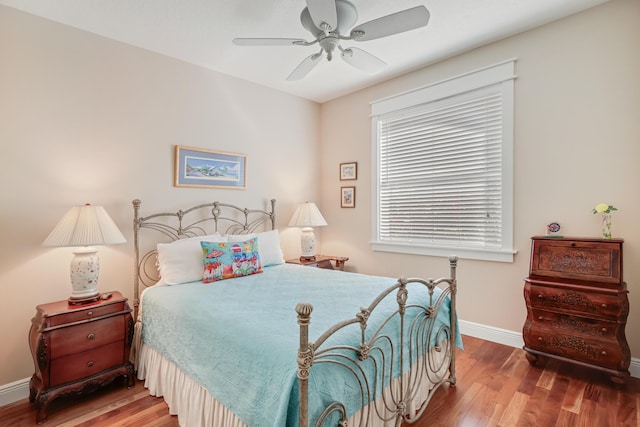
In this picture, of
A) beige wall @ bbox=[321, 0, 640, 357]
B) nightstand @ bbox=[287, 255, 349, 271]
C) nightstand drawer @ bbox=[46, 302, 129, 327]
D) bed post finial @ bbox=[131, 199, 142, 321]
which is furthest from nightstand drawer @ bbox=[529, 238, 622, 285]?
bed post finial @ bbox=[131, 199, 142, 321]

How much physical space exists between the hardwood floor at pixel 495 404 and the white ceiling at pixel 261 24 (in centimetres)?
279

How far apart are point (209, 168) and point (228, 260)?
1132 millimetres

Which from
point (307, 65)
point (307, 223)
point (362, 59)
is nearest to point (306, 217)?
point (307, 223)

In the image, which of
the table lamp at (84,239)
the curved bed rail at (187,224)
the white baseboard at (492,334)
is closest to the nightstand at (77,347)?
the table lamp at (84,239)

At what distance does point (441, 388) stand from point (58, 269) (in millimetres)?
3005

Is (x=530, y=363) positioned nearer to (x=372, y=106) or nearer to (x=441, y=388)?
(x=441, y=388)

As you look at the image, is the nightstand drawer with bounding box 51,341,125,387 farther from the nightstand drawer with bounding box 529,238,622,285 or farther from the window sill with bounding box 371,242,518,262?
the nightstand drawer with bounding box 529,238,622,285

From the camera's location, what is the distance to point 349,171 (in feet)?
13.9

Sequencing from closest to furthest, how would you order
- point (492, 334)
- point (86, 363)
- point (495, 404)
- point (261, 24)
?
point (495, 404)
point (86, 363)
point (261, 24)
point (492, 334)

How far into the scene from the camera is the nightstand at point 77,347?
2018 millimetres

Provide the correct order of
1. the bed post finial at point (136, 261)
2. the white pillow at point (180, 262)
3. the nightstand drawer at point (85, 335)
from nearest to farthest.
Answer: the nightstand drawer at point (85, 335) < the white pillow at point (180, 262) < the bed post finial at point (136, 261)

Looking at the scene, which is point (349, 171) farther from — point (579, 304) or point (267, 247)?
point (579, 304)

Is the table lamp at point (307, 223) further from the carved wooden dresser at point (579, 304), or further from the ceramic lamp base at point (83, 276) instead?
the carved wooden dresser at point (579, 304)

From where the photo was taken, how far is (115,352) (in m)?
2.31
